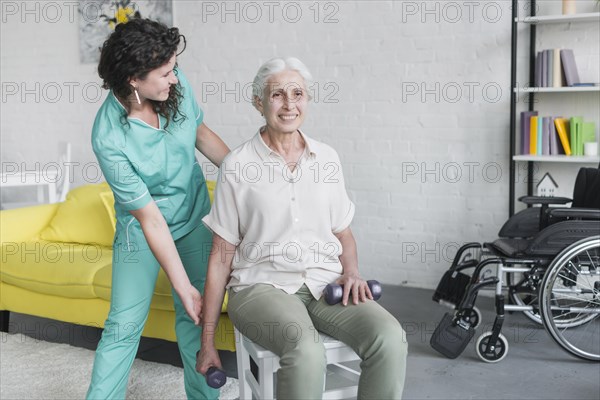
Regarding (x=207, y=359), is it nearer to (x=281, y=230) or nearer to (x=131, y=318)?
(x=131, y=318)

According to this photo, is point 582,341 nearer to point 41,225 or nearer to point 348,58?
point 348,58

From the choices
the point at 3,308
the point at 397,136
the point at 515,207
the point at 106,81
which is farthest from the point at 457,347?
the point at 3,308

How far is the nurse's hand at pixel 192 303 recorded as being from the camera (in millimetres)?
2080

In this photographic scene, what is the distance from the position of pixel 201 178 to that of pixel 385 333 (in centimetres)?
88

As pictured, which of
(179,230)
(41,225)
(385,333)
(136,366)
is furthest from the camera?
(41,225)

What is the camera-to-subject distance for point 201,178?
7.82 ft

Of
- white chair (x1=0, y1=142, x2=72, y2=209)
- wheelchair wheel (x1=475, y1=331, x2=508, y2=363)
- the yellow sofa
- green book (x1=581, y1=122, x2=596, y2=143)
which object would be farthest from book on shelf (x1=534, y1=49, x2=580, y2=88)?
white chair (x1=0, y1=142, x2=72, y2=209)

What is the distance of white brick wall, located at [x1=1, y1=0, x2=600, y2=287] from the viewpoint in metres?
3.94

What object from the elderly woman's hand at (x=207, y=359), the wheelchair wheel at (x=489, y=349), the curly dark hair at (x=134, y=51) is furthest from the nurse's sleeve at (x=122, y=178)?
the wheelchair wheel at (x=489, y=349)

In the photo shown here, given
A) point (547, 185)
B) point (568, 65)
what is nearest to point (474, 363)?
point (547, 185)

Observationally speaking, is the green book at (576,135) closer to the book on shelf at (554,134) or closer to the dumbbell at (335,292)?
the book on shelf at (554,134)

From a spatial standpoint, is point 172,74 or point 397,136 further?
point 397,136

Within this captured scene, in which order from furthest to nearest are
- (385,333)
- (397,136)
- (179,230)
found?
(397,136)
(179,230)
(385,333)

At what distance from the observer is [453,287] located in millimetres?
3285
